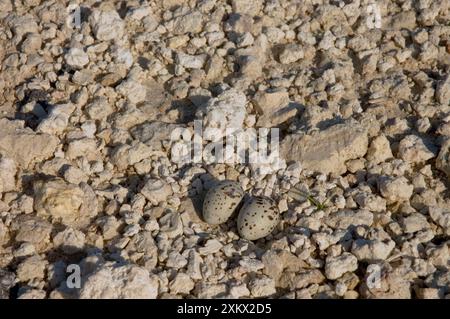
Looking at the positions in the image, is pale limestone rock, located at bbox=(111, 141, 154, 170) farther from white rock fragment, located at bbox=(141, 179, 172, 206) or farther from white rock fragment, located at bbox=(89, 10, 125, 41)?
white rock fragment, located at bbox=(89, 10, 125, 41)

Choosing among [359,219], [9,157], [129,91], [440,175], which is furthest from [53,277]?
[440,175]

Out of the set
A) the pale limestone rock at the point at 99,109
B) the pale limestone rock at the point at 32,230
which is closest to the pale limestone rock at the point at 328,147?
the pale limestone rock at the point at 99,109

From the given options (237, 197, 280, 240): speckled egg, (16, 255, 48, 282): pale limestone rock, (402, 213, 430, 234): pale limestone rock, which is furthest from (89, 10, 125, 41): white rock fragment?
(402, 213, 430, 234): pale limestone rock

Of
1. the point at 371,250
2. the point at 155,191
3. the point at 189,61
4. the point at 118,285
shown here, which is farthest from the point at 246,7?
the point at 118,285

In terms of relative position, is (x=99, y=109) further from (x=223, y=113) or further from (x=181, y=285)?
(x=181, y=285)
